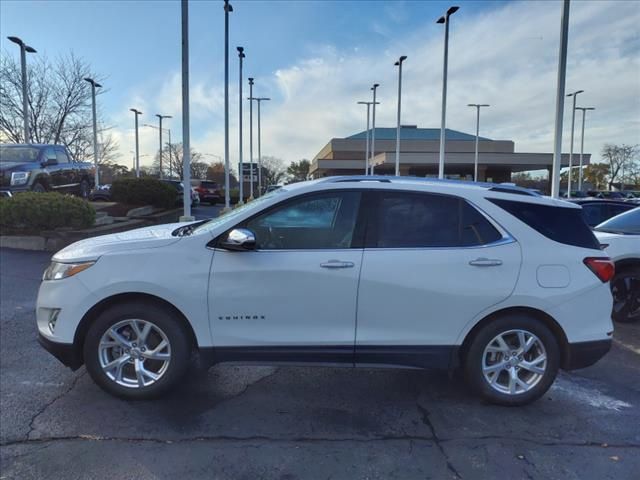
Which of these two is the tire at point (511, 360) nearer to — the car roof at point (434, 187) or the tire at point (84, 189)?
the car roof at point (434, 187)

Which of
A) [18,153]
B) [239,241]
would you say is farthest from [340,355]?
[18,153]

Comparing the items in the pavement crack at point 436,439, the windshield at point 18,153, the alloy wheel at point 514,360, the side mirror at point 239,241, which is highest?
the windshield at point 18,153

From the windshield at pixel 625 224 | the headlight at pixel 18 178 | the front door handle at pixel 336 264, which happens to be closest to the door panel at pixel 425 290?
the front door handle at pixel 336 264

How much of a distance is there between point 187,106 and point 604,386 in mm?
13345

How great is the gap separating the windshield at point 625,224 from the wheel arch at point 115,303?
560 centimetres

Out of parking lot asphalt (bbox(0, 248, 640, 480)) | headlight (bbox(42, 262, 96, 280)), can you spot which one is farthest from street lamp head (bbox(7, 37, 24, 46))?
headlight (bbox(42, 262, 96, 280))

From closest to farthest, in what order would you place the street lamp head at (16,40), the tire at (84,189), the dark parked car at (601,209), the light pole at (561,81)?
the dark parked car at (601,209) → the light pole at (561,81) → the tire at (84,189) → the street lamp head at (16,40)

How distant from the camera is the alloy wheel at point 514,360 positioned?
12.6ft

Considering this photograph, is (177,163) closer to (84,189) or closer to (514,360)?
(84,189)

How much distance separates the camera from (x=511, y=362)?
3846 millimetres

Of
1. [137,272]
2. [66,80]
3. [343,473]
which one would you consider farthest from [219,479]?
[66,80]

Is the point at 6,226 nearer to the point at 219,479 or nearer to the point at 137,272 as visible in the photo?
the point at 137,272

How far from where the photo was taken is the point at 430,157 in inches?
1988

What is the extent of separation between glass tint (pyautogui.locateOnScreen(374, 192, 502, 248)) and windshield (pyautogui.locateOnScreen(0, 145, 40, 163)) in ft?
45.0
